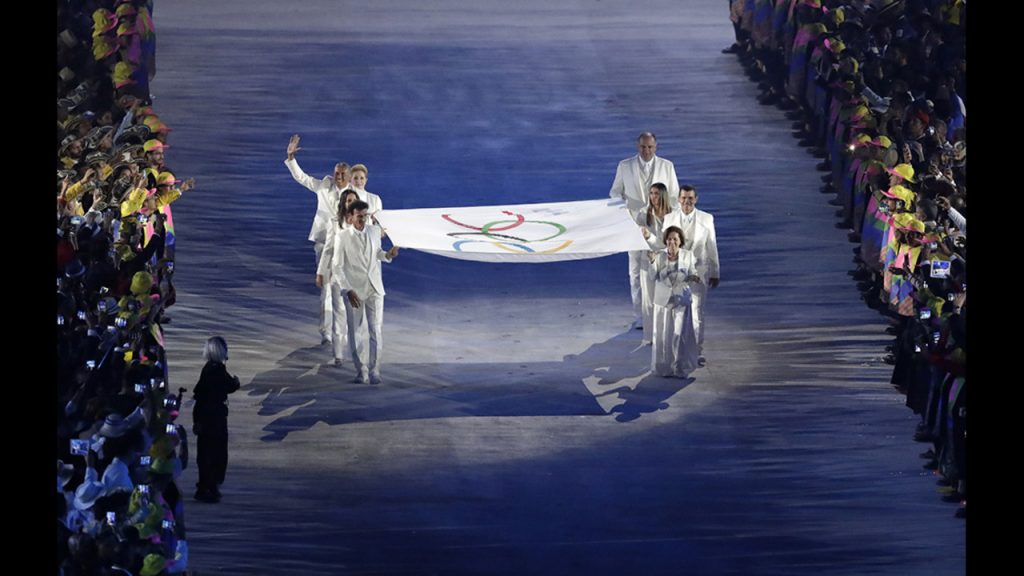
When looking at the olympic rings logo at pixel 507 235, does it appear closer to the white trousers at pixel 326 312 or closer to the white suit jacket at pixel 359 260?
the white suit jacket at pixel 359 260

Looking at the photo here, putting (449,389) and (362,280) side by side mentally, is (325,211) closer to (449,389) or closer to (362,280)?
(362,280)

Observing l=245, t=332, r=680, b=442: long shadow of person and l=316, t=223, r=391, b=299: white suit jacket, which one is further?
l=316, t=223, r=391, b=299: white suit jacket

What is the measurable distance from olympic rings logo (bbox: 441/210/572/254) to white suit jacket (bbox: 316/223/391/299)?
0.65 metres

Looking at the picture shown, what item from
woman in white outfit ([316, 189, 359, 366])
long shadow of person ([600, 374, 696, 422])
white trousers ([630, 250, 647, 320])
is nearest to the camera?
long shadow of person ([600, 374, 696, 422])

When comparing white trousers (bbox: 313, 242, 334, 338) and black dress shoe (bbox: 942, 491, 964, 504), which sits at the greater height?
black dress shoe (bbox: 942, 491, 964, 504)

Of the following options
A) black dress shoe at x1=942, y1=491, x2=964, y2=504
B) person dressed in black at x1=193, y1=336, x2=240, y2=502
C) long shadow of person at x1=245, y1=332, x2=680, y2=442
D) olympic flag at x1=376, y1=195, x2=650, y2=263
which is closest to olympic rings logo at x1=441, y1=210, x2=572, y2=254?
olympic flag at x1=376, y1=195, x2=650, y2=263

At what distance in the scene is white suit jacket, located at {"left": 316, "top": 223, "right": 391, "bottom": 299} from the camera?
16.3m

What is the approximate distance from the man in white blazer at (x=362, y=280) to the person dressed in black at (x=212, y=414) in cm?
168

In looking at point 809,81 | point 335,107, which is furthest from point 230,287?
point 809,81

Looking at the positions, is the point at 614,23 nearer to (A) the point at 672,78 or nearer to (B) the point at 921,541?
(A) the point at 672,78

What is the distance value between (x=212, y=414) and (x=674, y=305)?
129 inches

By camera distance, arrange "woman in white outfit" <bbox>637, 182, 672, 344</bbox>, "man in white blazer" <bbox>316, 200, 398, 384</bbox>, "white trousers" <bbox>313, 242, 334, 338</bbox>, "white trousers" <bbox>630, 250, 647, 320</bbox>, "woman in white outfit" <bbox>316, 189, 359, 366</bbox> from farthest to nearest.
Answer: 1. "white trousers" <bbox>630, 250, 647, 320</bbox>
2. "white trousers" <bbox>313, 242, 334, 338</bbox>
3. "woman in white outfit" <bbox>637, 182, 672, 344</bbox>
4. "woman in white outfit" <bbox>316, 189, 359, 366</bbox>
5. "man in white blazer" <bbox>316, 200, 398, 384</bbox>

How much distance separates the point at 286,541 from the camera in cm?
1442

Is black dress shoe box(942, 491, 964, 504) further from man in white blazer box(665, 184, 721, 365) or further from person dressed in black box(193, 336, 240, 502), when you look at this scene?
person dressed in black box(193, 336, 240, 502)
